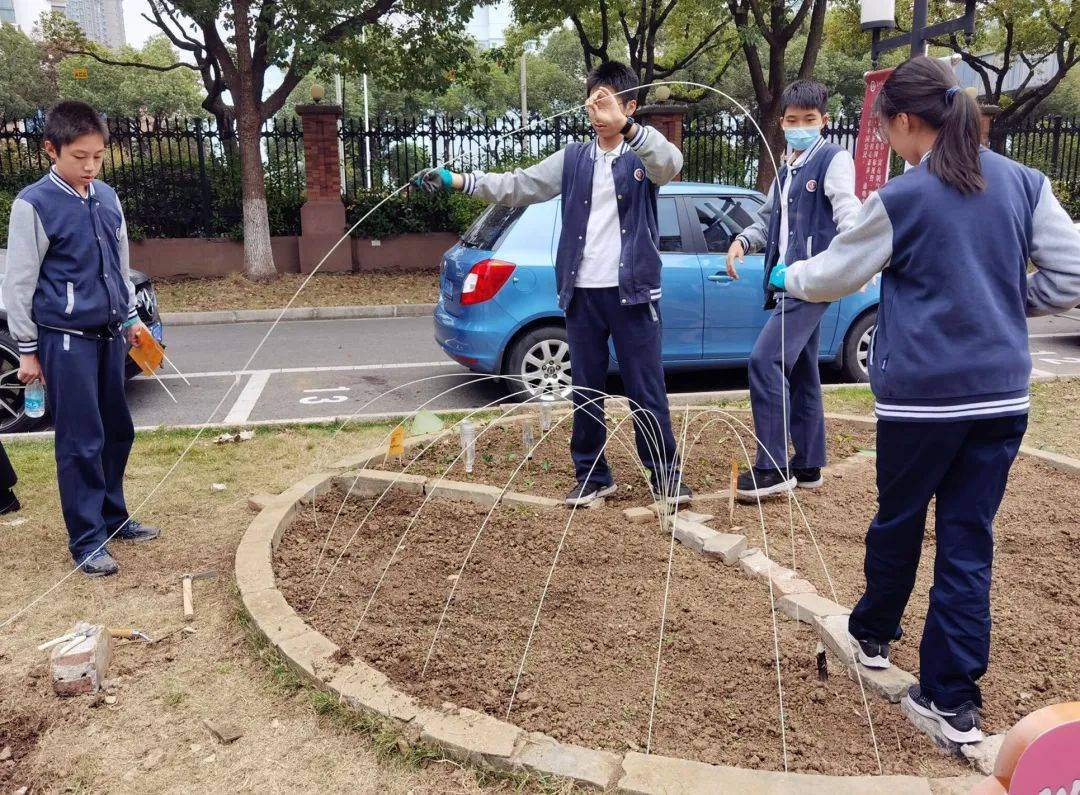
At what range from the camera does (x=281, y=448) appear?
5.68 m

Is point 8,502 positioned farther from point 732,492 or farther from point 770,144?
point 770,144

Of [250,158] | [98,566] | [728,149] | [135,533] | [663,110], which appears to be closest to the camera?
[98,566]

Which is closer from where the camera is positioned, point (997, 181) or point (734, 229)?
point (997, 181)

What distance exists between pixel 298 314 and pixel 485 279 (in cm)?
642

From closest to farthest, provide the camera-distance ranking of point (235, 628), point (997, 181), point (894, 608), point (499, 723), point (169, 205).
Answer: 1. point (997, 181)
2. point (499, 723)
3. point (894, 608)
4. point (235, 628)
5. point (169, 205)

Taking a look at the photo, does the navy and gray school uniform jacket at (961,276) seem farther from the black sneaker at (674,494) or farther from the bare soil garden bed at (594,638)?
the black sneaker at (674,494)

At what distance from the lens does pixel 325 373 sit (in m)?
8.45

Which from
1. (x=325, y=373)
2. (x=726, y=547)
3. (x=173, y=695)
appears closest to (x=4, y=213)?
(x=325, y=373)

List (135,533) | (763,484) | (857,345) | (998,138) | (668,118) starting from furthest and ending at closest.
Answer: (998,138) < (668,118) < (857,345) < (763,484) < (135,533)

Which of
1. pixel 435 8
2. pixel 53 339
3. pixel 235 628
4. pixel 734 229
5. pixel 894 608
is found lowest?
pixel 235 628

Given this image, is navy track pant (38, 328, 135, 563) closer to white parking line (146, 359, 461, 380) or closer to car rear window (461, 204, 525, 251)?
car rear window (461, 204, 525, 251)

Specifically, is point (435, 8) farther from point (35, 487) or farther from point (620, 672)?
point (620, 672)

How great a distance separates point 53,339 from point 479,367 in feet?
11.6

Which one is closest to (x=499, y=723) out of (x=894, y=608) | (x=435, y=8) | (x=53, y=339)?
(x=894, y=608)
